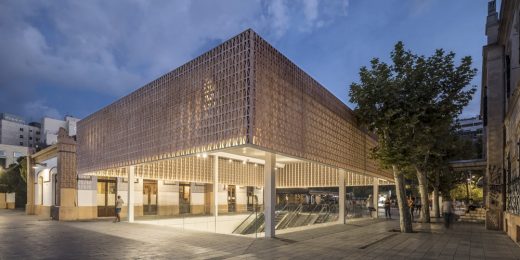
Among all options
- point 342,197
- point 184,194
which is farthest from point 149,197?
point 342,197

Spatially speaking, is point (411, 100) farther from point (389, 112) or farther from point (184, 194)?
point (184, 194)

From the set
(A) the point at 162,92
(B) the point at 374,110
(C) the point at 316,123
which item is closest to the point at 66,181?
(A) the point at 162,92

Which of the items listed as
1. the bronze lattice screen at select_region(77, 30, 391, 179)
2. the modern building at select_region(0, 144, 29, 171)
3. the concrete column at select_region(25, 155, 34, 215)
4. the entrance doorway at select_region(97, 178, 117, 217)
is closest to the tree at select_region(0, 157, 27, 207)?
the concrete column at select_region(25, 155, 34, 215)

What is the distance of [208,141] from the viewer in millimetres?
14383

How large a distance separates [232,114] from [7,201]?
1655 inches

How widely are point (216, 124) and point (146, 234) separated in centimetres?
563

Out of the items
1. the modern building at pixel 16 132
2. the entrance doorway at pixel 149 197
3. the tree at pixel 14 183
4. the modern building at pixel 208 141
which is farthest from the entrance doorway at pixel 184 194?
the modern building at pixel 16 132

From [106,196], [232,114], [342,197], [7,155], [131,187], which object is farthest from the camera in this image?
[7,155]

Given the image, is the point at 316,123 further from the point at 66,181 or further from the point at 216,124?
the point at 66,181

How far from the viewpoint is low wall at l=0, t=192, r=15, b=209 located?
1714 inches

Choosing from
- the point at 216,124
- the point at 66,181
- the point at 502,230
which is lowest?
the point at 502,230

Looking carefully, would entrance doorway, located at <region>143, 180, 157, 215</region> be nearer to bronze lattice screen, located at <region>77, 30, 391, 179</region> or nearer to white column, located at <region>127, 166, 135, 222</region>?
bronze lattice screen, located at <region>77, 30, 391, 179</region>

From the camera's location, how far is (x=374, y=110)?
60.7 ft

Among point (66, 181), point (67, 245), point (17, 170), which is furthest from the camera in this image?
point (17, 170)
